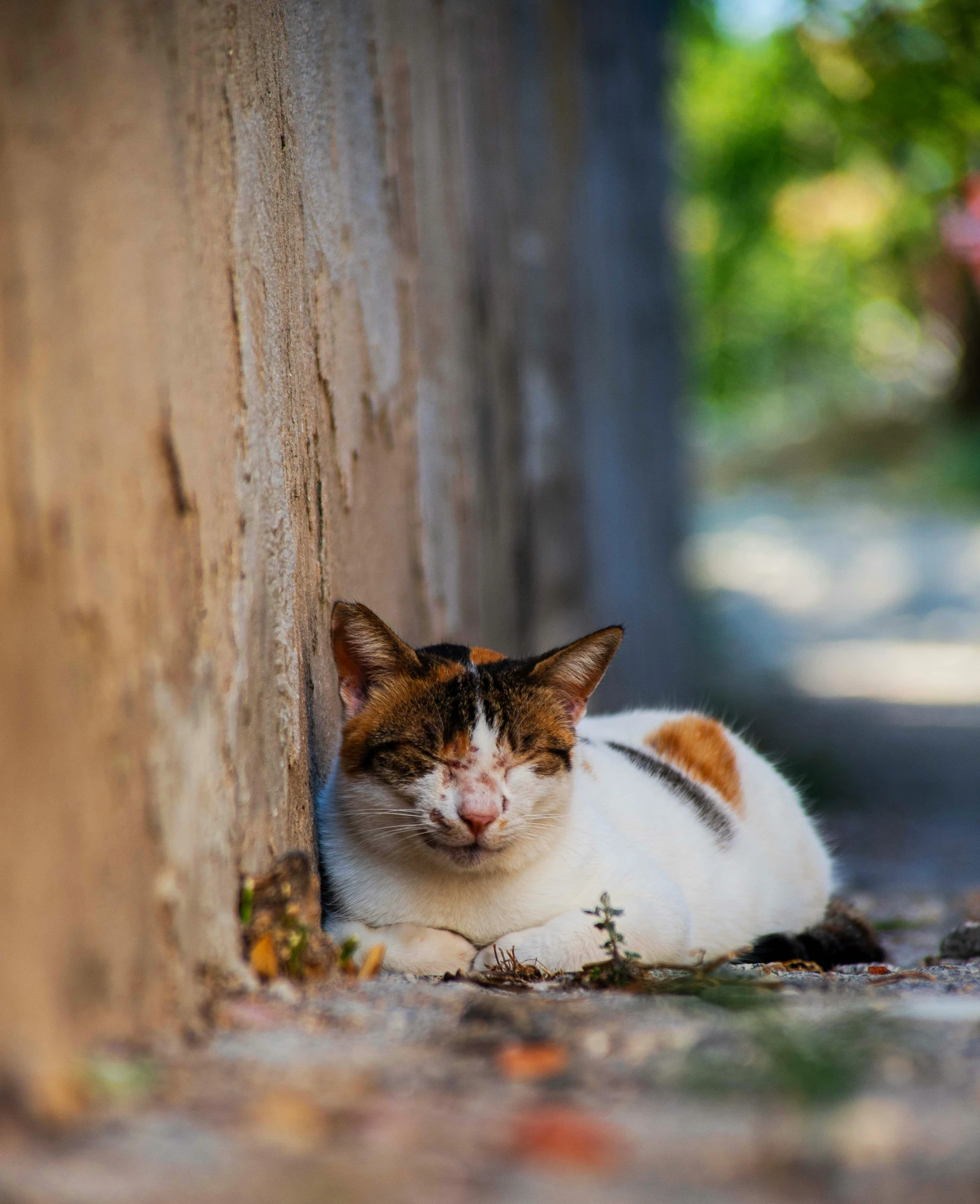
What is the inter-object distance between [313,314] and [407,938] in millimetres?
1190

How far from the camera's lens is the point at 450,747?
2.23 m

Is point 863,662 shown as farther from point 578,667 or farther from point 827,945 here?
point 578,667

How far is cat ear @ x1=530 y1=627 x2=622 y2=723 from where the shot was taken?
2.43 m

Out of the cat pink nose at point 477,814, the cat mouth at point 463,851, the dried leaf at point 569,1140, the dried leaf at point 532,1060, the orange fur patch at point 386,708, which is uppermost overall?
the orange fur patch at point 386,708

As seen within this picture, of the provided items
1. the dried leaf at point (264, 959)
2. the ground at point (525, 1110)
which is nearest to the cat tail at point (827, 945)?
the ground at point (525, 1110)

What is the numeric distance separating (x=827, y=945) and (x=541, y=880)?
74 cm

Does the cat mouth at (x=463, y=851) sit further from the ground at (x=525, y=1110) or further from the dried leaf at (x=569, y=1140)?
the dried leaf at (x=569, y=1140)

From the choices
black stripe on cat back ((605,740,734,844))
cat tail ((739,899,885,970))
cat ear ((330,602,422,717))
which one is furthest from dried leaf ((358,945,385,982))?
black stripe on cat back ((605,740,734,844))

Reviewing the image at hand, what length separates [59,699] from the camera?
48.9 inches

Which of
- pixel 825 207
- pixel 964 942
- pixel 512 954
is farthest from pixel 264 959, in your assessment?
pixel 825 207

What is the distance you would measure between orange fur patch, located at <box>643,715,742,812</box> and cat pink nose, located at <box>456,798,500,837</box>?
0.93m

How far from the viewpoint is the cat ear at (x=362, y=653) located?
2.28 m

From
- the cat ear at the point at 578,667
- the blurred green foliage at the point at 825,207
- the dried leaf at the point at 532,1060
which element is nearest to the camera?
the dried leaf at the point at 532,1060

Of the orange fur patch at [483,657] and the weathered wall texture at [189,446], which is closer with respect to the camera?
the weathered wall texture at [189,446]
